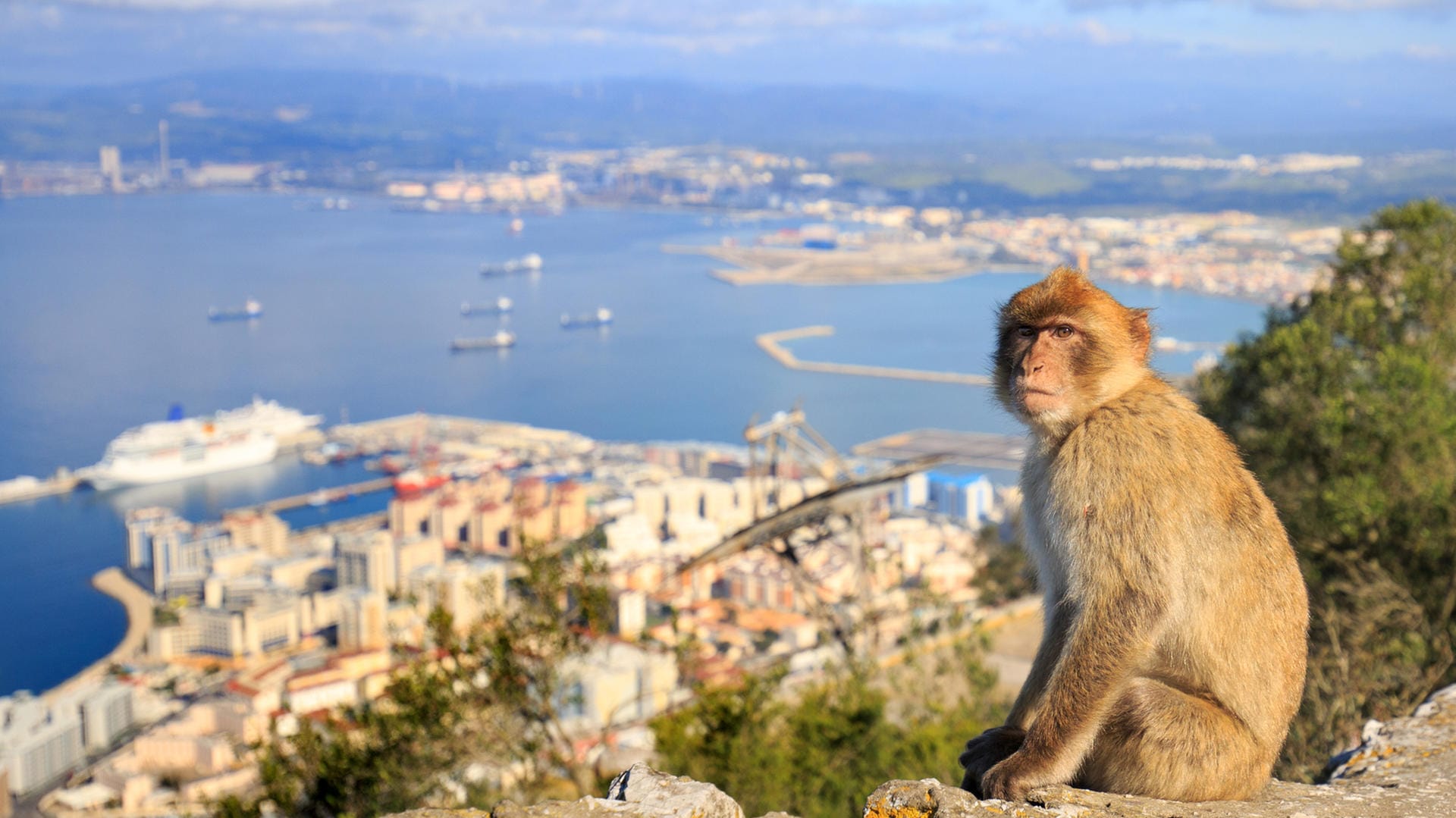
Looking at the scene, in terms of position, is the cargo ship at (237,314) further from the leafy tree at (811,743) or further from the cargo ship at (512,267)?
the leafy tree at (811,743)

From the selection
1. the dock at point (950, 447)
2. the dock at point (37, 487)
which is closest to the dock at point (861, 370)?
the dock at point (950, 447)

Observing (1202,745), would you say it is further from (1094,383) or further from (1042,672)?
(1094,383)

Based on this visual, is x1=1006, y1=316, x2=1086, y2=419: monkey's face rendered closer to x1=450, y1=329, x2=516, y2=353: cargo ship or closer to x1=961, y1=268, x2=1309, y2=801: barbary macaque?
x1=961, y1=268, x2=1309, y2=801: barbary macaque

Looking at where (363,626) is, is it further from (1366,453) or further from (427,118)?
(427,118)

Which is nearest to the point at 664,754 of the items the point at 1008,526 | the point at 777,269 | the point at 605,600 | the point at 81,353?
the point at 605,600

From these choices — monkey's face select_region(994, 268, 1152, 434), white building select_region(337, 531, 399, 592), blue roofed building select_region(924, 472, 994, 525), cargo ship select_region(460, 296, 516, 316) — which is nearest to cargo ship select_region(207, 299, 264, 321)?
cargo ship select_region(460, 296, 516, 316)

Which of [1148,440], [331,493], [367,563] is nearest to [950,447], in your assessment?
[331,493]
